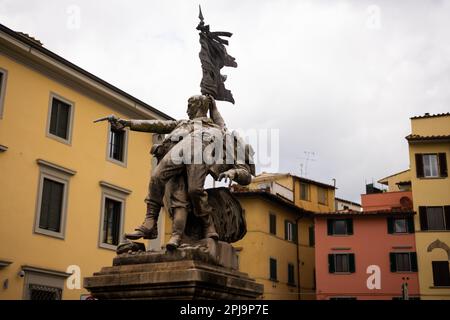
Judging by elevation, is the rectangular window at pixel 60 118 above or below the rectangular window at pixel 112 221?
above

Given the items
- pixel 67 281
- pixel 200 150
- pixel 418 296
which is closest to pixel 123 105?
pixel 67 281

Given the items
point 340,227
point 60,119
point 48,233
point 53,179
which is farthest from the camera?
point 340,227

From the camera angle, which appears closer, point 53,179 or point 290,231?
point 53,179

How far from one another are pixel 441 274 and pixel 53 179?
27.4 metres

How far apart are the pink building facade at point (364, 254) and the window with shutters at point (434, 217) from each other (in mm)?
782

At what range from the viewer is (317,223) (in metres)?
44.3

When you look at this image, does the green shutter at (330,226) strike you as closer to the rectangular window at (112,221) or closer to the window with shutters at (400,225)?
the window with shutters at (400,225)

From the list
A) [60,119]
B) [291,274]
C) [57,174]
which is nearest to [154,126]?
[57,174]

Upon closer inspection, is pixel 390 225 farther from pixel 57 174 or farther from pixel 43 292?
pixel 43 292

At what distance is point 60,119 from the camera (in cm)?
2433

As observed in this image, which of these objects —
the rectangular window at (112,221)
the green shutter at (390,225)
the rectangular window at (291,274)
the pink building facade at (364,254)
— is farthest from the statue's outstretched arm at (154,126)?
the rectangular window at (291,274)

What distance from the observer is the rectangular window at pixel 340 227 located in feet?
143
